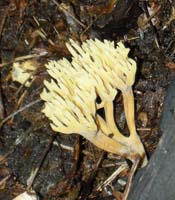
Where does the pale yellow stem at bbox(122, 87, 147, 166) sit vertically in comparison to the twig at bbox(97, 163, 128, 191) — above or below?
above

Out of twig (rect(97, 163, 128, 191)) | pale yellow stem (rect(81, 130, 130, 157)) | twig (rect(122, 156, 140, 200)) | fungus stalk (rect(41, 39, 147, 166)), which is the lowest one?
twig (rect(97, 163, 128, 191))

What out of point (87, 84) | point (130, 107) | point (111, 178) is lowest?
point (111, 178)

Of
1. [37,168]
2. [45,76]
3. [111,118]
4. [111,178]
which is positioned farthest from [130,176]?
[45,76]

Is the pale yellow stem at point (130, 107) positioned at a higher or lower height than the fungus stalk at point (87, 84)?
lower

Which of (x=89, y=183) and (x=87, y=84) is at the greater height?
(x=87, y=84)

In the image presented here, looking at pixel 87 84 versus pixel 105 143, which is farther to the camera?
pixel 105 143

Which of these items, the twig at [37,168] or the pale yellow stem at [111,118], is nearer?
the pale yellow stem at [111,118]

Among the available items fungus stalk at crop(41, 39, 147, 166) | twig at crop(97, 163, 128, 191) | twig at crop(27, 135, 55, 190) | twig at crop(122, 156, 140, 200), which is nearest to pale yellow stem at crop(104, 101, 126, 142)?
fungus stalk at crop(41, 39, 147, 166)

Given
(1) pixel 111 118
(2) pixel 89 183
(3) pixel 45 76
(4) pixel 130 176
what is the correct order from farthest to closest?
(3) pixel 45 76, (2) pixel 89 183, (4) pixel 130 176, (1) pixel 111 118

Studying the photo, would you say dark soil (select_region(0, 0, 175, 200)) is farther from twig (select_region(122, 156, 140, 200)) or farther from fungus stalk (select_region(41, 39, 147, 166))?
fungus stalk (select_region(41, 39, 147, 166))

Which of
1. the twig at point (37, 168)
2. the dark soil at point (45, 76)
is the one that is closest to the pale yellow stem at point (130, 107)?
the dark soil at point (45, 76)

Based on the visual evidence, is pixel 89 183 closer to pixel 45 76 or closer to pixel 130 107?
pixel 130 107

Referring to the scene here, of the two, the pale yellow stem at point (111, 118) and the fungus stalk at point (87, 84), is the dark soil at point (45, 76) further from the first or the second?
the fungus stalk at point (87, 84)
